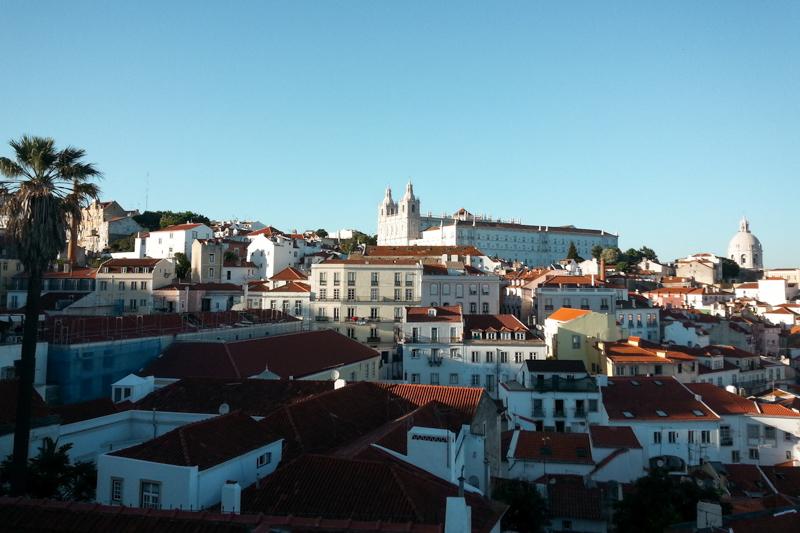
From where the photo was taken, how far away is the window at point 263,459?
53.5 ft

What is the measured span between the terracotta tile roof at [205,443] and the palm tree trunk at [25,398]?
8.01 feet

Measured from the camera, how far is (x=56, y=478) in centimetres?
1572

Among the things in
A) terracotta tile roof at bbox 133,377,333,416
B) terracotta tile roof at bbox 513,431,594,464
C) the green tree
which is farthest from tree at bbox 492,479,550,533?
the green tree

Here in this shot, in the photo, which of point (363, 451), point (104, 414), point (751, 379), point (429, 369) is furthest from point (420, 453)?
point (751, 379)

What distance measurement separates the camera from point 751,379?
50.2 m

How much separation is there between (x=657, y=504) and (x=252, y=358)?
22.3 metres

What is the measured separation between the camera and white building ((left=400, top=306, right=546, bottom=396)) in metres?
45.5

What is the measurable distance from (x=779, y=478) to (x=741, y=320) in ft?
151

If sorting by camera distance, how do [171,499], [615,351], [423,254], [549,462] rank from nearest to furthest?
1. [171,499]
2. [549,462]
3. [615,351]
4. [423,254]

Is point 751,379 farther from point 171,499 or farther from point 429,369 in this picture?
point 171,499

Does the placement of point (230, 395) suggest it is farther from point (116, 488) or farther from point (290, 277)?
point (290, 277)

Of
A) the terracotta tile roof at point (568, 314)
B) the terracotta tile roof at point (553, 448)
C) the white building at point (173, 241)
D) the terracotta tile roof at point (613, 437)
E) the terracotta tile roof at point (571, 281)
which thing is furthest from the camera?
the white building at point (173, 241)

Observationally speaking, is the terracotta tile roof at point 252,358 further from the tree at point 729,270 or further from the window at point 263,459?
Answer: the tree at point 729,270

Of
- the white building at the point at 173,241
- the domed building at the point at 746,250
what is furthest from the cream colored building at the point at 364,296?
the domed building at the point at 746,250
